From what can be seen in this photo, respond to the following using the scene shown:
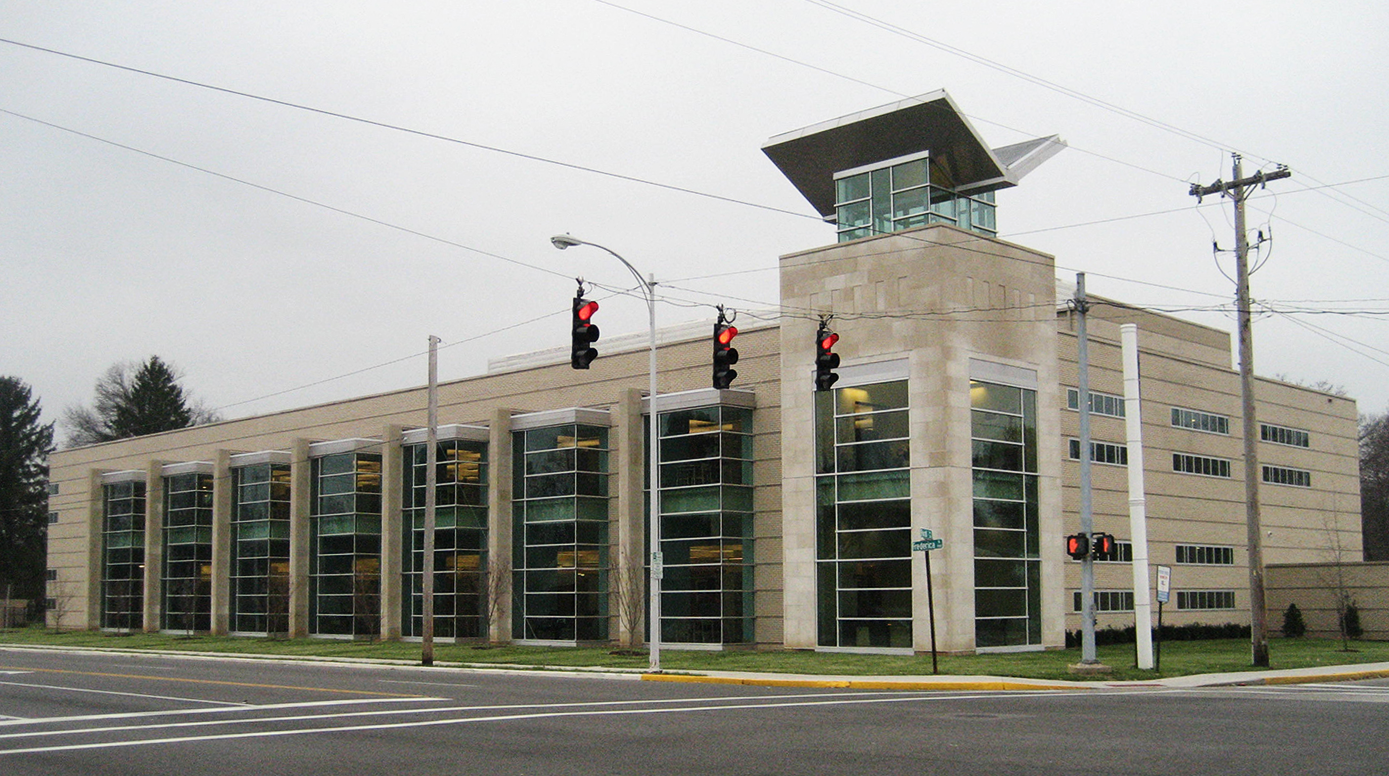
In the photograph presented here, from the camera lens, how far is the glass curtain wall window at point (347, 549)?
172 feet

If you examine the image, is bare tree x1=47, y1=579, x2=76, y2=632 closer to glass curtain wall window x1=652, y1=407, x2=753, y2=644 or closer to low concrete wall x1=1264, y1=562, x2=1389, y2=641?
glass curtain wall window x1=652, y1=407, x2=753, y2=644

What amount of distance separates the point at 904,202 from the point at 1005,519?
10373 millimetres

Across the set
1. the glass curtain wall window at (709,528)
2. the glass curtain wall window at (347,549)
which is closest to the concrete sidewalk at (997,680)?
the glass curtain wall window at (709,528)

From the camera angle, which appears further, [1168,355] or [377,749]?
[1168,355]

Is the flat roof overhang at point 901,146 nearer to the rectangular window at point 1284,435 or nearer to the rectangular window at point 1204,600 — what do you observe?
the rectangular window at point 1204,600

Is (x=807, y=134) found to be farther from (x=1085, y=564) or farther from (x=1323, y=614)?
(x=1323, y=614)

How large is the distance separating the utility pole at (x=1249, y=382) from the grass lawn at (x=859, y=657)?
4.08 ft

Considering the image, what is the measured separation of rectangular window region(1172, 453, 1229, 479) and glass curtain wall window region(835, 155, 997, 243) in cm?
1466

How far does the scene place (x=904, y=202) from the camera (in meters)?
39.0

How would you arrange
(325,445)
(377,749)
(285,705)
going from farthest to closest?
(325,445) → (285,705) → (377,749)

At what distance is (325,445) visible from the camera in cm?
5503

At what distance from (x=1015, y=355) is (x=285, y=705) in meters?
25.2

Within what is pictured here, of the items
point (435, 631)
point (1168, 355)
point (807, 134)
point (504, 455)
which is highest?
point (807, 134)

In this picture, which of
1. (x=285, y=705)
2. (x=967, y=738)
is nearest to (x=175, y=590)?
(x=285, y=705)
